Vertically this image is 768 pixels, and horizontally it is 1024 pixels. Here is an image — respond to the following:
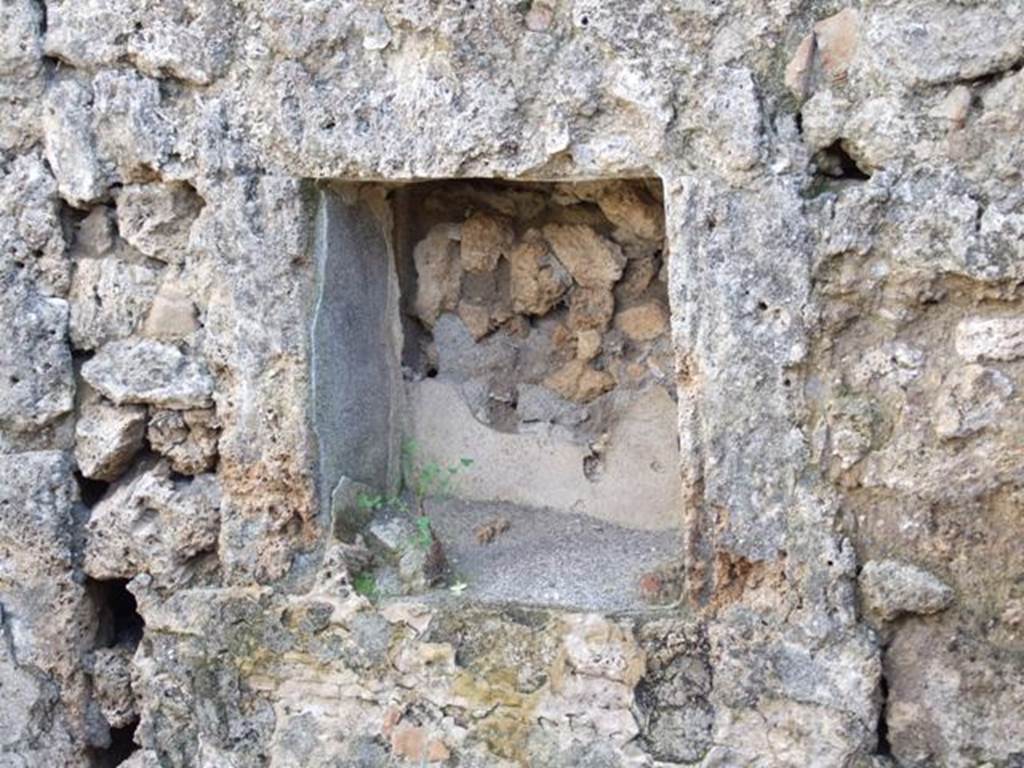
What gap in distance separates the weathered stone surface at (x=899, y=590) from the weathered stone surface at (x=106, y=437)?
63.9 inches

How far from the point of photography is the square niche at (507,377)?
9.96ft

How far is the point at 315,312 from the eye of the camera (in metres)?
3.00

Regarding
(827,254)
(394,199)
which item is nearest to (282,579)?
(394,199)

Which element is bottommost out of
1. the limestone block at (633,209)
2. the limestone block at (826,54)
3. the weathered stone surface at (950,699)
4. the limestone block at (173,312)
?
the weathered stone surface at (950,699)

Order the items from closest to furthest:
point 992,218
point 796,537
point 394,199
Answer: point 992,218 → point 796,537 → point 394,199

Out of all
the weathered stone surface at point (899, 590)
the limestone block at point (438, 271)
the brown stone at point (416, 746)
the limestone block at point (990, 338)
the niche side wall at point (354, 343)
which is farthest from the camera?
the limestone block at point (438, 271)

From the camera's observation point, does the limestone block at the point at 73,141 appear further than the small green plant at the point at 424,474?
No

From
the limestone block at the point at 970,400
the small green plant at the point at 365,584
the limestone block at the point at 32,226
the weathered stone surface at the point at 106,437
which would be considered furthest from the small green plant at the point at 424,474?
the limestone block at the point at 970,400

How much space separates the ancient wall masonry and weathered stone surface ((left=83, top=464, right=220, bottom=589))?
1cm

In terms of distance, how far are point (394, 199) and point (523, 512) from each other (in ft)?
2.54

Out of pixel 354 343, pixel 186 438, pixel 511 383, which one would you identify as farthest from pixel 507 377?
pixel 186 438

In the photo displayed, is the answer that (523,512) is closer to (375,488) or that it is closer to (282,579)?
(375,488)

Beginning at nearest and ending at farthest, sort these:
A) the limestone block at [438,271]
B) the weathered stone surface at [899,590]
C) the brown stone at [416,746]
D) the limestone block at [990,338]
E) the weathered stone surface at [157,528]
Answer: the limestone block at [990,338] → the weathered stone surface at [899,590] → the brown stone at [416,746] → the weathered stone surface at [157,528] → the limestone block at [438,271]

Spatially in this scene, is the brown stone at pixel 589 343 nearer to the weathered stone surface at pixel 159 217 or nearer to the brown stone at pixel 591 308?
the brown stone at pixel 591 308
